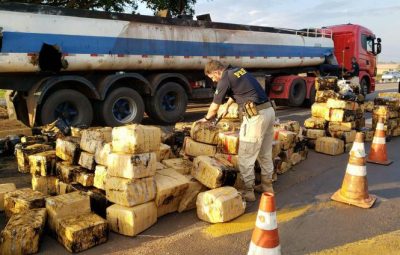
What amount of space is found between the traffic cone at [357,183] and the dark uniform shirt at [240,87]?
124cm

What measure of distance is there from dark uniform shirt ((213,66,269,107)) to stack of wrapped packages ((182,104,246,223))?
23.0 inches

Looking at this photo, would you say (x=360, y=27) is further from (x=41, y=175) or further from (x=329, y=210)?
(x=41, y=175)

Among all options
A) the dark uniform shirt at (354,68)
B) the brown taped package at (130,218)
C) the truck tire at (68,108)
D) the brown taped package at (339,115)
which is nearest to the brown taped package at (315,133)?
the brown taped package at (339,115)

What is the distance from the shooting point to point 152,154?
383 centimetres

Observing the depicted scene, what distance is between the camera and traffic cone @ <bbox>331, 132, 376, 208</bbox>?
4375 millimetres

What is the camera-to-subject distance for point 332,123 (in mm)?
7273

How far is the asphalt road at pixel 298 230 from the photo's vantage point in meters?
3.35

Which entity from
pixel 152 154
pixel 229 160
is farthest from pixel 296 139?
pixel 152 154

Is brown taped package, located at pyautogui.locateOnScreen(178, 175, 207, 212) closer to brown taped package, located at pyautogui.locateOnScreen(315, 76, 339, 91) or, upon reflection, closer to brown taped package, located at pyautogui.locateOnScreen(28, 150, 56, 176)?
brown taped package, located at pyautogui.locateOnScreen(28, 150, 56, 176)

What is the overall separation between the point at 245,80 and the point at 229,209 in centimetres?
152

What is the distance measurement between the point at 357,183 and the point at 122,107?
19.9ft

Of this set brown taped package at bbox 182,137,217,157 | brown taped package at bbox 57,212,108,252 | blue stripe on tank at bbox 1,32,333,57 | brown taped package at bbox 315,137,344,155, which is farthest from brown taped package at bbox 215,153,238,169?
blue stripe on tank at bbox 1,32,333,57

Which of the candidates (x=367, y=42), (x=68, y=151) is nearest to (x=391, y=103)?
(x=68, y=151)

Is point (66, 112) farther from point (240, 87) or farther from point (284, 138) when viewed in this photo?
point (240, 87)
